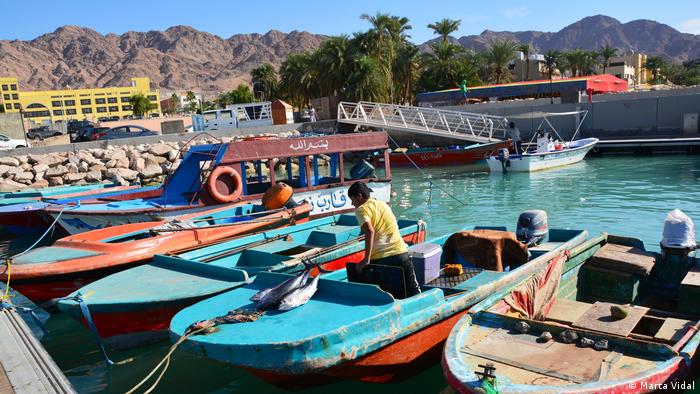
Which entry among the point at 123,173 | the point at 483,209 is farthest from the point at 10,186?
the point at 483,209

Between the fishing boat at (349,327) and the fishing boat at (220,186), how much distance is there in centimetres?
610

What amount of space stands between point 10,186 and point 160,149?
801 cm

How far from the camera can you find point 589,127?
32875mm

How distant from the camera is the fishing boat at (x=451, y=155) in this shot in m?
29.3

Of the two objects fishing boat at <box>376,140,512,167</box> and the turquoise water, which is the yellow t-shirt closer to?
the turquoise water

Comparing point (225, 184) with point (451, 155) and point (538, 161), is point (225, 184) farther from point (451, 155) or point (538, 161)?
point (451, 155)

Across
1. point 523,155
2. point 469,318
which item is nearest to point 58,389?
point 469,318

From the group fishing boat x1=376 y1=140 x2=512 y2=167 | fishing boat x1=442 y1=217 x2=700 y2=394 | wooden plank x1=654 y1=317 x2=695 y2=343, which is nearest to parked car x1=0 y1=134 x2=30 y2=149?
fishing boat x1=376 y1=140 x2=512 y2=167

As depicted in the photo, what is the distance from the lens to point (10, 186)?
2317 cm

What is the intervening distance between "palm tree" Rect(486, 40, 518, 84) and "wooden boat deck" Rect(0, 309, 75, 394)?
56.8 meters

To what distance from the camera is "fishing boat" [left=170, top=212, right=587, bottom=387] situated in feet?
16.8

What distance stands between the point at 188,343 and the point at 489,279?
370 cm

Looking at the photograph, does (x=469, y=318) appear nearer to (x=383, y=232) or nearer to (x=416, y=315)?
(x=416, y=315)

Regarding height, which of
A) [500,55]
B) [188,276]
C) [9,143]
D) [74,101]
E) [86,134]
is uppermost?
[74,101]
